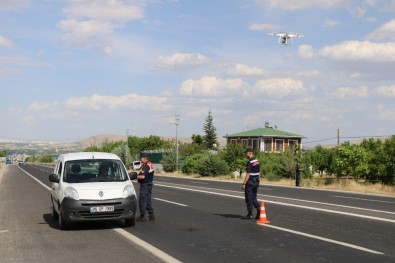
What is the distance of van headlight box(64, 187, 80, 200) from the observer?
1116 cm

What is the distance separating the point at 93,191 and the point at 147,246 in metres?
2.35

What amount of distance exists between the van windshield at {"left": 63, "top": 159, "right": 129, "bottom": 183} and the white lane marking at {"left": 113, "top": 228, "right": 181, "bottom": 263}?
1.33m

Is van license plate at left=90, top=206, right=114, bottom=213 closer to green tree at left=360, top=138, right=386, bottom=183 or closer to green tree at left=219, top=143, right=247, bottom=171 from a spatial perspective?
green tree at left=360, top=138, right=386, bottom=183

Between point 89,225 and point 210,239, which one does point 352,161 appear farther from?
point 210,239

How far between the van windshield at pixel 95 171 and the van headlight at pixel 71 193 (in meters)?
0.79

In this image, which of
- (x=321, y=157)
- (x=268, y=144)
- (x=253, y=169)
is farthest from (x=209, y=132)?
(x=253, y=169)

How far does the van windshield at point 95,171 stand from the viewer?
12.2m

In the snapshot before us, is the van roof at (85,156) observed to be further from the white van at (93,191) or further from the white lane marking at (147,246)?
the white lane marking at (147,246)

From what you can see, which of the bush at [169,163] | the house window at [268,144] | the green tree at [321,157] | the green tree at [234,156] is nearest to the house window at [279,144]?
the house window at [268,144]

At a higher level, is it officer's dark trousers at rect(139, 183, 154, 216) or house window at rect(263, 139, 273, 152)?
house window at rect(263, 139, 273, 152)

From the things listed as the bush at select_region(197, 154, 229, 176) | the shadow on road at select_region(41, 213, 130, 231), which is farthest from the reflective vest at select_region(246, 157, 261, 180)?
the bush at select_region(197, 154, 229, 176)

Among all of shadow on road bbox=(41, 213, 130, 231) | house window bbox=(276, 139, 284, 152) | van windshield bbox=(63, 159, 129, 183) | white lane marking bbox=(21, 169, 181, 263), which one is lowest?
shadow on road bbox=(41, 213, 130, 231)

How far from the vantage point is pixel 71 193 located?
11211mm

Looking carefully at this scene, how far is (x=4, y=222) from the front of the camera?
1360 centimetres
